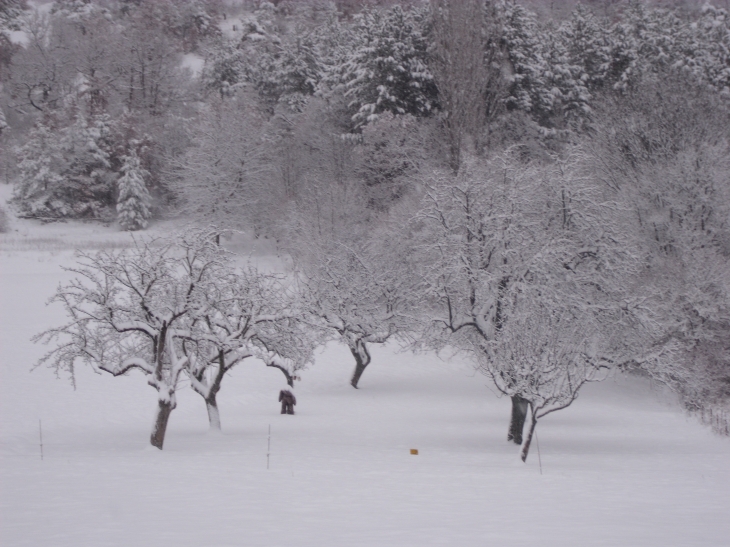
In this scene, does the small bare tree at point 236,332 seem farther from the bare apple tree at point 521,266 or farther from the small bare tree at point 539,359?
the small bare tree at point 539,359

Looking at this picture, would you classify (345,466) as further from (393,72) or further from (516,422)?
(393,72)

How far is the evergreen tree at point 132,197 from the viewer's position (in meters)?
39.4

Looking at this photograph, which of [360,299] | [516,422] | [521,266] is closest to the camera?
[516,422]

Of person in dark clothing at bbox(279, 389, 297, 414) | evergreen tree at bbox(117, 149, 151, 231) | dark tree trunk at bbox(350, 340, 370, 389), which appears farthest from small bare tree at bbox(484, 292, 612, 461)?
evergreen tree at bbox(117, 149, 151, 231)

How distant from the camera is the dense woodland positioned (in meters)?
15.3

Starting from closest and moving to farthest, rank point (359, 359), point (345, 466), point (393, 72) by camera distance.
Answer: point (345, 466), point (359, 359), point (393, 72)

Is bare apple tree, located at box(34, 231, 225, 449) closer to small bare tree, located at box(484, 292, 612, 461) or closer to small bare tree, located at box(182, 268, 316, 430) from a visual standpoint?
small bare tree, located at box(182, 268, 316, 430)

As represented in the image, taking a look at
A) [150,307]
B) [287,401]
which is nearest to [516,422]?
[287,401]

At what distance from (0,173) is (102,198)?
28.8 feet

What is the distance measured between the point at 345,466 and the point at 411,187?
2238 cm

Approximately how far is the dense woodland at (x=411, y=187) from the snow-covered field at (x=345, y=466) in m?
1.61

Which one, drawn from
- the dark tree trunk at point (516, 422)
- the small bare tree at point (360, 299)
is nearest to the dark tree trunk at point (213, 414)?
the dark tree trunk at point (516, 422)

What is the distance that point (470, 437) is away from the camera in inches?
670

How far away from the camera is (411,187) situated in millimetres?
32906
